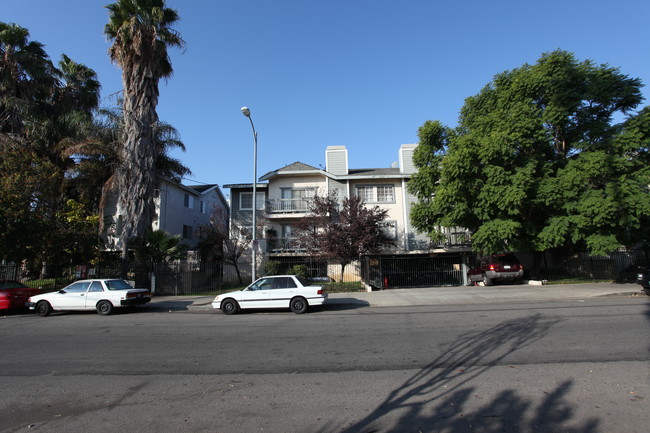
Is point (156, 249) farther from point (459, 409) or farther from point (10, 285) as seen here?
point (459, 409)

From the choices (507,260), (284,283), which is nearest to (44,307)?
(284,283)

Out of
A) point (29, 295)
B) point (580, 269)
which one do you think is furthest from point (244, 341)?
point (580, 269)

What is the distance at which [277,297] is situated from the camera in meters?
12.4

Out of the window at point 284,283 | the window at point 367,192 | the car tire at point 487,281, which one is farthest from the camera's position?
the window at point 367,192

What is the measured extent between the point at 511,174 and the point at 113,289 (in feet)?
60.5

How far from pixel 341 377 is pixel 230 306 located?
8236 millimetres

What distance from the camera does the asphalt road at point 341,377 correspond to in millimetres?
3855

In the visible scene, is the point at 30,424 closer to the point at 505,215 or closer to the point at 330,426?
the point at 330,426

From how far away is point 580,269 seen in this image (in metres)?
21.4

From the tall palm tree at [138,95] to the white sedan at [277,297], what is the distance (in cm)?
967

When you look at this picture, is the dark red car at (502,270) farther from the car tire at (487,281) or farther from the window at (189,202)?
the window at (189,202)

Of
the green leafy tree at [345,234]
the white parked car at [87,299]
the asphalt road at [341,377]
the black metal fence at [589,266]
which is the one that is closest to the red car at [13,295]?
the white parked car at [87,299]

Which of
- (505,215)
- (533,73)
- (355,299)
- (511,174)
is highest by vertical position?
(533,73)

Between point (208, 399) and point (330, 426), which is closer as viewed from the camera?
point (330, 426)
